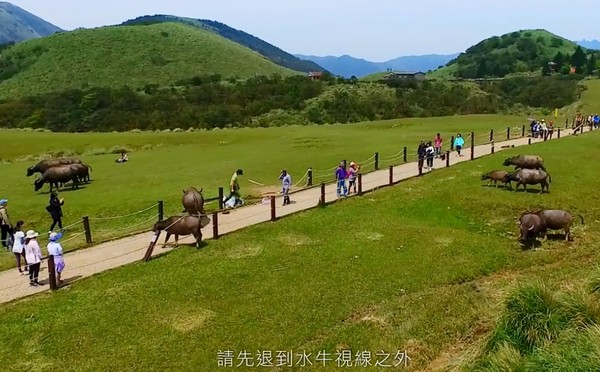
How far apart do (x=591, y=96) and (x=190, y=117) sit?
2459 inches

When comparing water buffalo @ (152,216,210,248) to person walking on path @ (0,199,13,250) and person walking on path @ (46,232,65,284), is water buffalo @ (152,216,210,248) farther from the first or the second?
person walking on path @ (0,199,13,250)

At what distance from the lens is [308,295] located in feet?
47.2

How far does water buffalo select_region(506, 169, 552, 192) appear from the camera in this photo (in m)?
24.5

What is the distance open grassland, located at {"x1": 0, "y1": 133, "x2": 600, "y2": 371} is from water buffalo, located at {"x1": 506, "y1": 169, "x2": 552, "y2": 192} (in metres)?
2.95

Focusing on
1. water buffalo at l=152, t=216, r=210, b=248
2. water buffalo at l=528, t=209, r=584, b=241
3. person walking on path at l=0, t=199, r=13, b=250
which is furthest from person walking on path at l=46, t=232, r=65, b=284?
water buffalo at l=528, t=209, r=584, b=241

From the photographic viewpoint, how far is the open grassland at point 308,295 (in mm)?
12000

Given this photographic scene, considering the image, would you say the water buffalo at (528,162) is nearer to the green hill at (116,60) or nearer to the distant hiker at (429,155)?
the distant hiker at (429,155)

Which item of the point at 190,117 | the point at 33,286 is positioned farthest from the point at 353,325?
the point at 190,117

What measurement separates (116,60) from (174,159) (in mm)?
97129

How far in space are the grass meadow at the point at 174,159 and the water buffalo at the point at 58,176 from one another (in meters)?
0.68

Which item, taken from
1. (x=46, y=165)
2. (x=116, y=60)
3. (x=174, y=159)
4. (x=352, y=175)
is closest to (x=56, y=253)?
(x=352, y=175)

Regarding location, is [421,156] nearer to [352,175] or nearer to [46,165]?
[352,175]

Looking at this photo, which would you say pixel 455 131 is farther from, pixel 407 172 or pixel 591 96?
pixel 591 96

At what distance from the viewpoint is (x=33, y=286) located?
15922 mm
